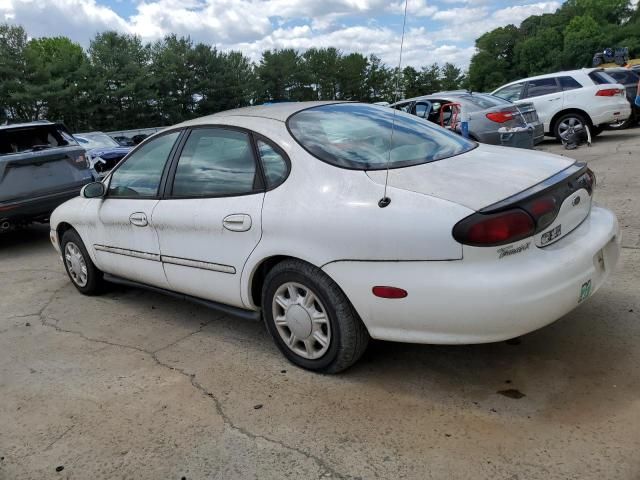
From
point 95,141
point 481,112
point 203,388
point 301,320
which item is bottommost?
point 203,388

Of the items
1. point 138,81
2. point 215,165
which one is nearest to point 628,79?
point 215,165

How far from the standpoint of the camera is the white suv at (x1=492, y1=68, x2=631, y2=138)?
11.4m

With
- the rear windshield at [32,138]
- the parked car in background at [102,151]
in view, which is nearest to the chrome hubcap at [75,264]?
the rear windshield at [32,138]

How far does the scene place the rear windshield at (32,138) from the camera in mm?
7074

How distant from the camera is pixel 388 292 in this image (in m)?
2.67

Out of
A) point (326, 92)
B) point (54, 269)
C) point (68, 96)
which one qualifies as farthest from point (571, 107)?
point (326, 92)

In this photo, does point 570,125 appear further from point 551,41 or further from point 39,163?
point 551,41

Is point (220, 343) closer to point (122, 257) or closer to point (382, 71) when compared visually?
point (122, 257)

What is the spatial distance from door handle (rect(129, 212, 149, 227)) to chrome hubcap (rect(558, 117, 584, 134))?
10.5m

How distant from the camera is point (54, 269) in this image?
6.11 meters

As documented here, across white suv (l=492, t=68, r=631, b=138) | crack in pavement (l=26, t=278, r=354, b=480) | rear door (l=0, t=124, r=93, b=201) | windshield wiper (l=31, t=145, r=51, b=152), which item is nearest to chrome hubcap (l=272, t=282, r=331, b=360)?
crack in pavement (l=26, t=278, r=354, b=480)

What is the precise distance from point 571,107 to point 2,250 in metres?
10.9

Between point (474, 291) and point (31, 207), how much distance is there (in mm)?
6098

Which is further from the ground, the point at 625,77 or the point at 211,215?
the point at 625,77
